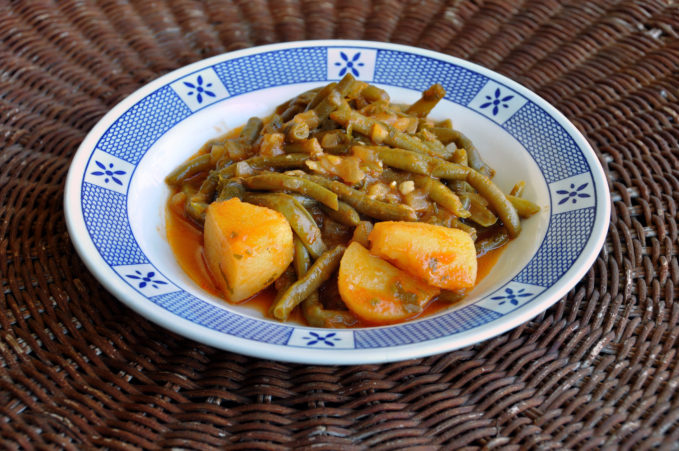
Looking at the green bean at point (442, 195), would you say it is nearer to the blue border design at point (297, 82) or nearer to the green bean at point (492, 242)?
the green bean at point (492, 242)

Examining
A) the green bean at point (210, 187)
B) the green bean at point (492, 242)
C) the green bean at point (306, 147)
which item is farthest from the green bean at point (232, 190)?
the green bean at point (492, 242)

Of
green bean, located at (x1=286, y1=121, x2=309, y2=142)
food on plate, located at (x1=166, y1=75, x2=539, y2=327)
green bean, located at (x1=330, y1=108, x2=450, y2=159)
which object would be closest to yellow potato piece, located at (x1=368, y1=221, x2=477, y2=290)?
food on plate, located at (x1=166, y1=75, x2=539, y2=327)

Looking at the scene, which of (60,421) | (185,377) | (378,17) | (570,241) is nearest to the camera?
(60,421)

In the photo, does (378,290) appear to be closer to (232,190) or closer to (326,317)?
(326,317)

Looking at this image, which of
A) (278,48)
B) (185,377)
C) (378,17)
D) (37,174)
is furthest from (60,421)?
(378,17)

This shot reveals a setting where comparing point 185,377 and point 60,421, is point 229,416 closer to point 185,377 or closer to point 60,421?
point 185,377
